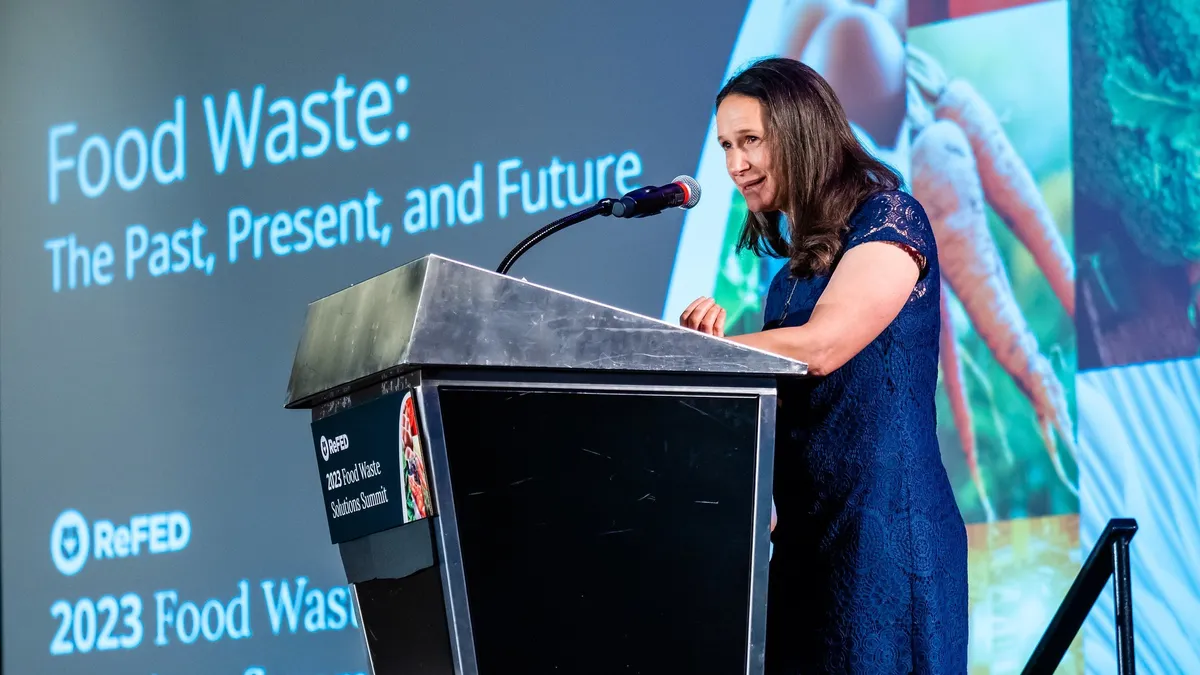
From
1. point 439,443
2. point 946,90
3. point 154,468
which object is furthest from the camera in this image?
point 154,468

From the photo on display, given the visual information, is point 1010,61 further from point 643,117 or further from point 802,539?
point 802,539

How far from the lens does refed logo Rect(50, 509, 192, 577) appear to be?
4191 mm

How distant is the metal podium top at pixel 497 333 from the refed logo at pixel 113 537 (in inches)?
121

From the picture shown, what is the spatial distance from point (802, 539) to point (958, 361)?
1.51m

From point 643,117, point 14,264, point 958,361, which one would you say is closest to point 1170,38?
point 958,361

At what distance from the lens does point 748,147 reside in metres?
1.71

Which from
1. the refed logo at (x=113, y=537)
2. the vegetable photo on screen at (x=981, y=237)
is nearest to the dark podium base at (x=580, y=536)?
the vegetable photo on screen at (x=981, y=237)

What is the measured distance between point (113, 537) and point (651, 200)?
3.20 meters

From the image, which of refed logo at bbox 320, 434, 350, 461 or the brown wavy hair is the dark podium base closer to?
refed logo at bbox 320, 434, 350, 461

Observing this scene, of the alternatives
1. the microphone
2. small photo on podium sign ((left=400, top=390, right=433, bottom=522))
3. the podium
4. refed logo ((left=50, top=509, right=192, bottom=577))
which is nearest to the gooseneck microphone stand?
the microphone

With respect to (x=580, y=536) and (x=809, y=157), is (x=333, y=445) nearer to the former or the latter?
(x=580, y=536)

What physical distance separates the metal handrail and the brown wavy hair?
0.91 metres

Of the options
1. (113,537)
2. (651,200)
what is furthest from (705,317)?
(113,537)

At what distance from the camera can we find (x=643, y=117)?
3.53 meters
